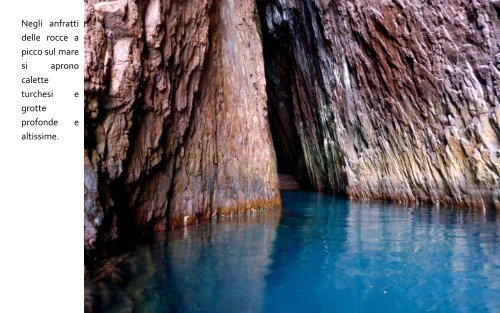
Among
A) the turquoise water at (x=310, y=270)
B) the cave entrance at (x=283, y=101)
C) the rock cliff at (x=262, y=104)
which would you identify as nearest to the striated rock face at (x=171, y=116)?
the rock cliff at (x=262, y=104)

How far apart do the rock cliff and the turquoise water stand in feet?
3.82

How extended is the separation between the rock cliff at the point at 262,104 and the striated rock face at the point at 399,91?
4 centimetres

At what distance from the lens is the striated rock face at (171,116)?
6.48m

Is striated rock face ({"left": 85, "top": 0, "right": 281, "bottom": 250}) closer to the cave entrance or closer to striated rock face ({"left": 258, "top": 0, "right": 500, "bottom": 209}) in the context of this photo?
striated rock face ({"left": 258, "top": 0, "right": 500, "bottom": 209})

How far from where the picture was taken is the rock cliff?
22.3 feet

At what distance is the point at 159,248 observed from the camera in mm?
7359

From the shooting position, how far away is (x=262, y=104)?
13.5 meters

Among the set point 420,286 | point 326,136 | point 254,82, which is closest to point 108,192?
point 420,286

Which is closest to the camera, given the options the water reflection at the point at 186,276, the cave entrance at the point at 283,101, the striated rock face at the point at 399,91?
the water reflection at the point at 186,276

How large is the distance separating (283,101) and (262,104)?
953 centimetres

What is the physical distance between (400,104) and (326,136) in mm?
5363

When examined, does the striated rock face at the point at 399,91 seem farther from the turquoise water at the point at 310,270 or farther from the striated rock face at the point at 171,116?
the striated rock face at the point at 171,116

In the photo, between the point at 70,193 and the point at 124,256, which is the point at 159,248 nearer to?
the point at 124,256

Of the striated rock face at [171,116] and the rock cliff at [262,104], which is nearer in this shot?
the striated rock face at [171,116]
